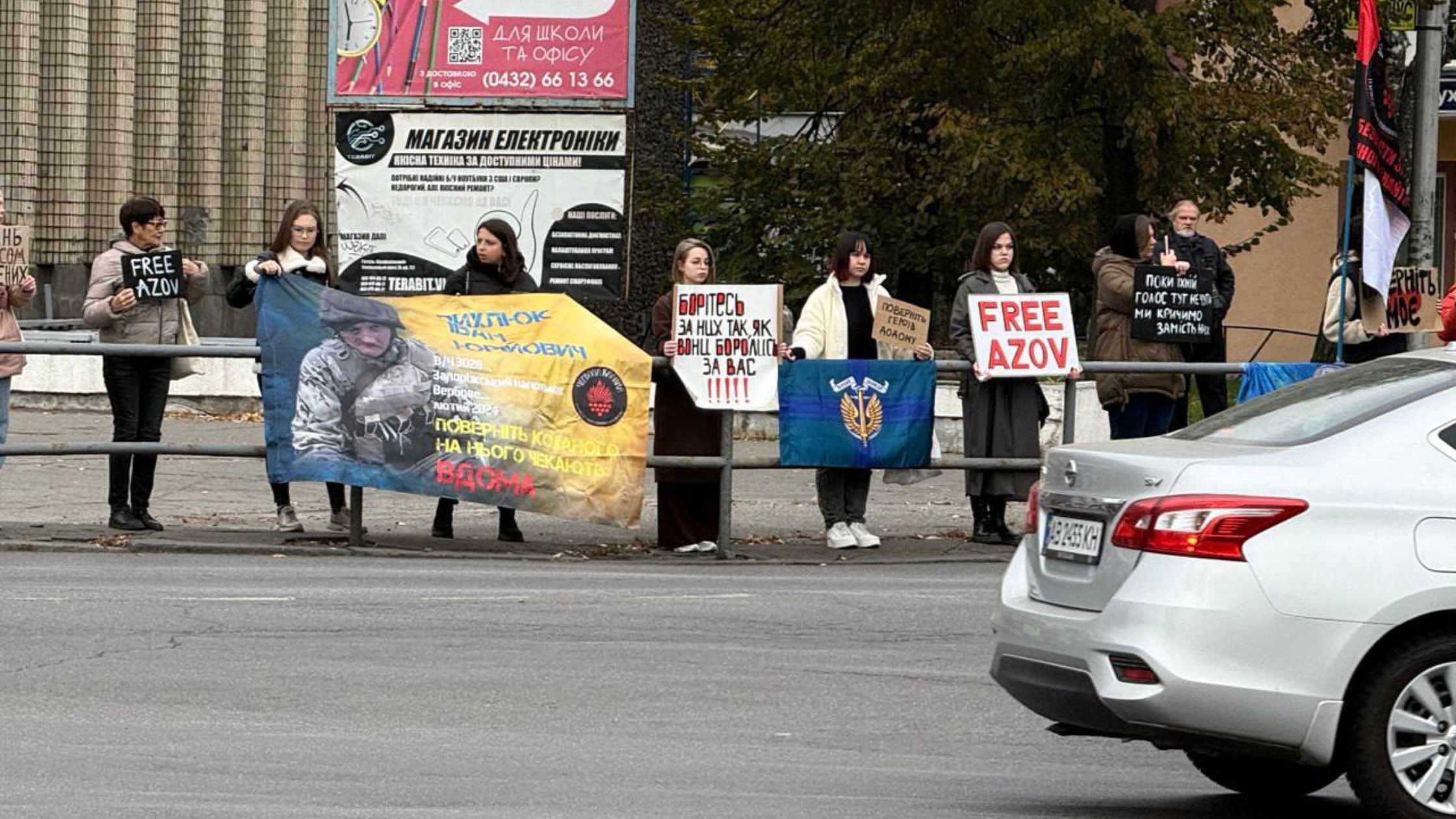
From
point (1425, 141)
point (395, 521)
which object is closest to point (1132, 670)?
point (395, 521)

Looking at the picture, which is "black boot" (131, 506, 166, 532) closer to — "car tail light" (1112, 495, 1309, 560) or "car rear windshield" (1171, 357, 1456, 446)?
"car rear windshield" (1171, 357, 1456, 446)

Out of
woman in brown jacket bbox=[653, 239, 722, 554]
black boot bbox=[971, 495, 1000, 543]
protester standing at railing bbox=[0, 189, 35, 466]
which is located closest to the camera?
protester standing at railing bbox=[0, 189, 35, 466]

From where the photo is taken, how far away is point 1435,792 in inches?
283

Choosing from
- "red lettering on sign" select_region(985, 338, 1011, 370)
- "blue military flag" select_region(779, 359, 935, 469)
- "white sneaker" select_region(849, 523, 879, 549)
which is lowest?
"white sneaker" select_region(849, 523, 879, 549)

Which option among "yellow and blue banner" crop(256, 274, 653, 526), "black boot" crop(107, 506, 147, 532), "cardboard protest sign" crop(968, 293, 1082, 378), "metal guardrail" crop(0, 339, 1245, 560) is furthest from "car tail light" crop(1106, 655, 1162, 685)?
"black boot" crop(107, 506, 147, 532)

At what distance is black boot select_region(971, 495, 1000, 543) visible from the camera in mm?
15586

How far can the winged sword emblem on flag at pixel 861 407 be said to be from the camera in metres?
15.0

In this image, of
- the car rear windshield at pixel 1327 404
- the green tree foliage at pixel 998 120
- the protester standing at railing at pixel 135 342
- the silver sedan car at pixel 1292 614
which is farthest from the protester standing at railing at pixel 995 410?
the silver sedan car at pixel 1292 614

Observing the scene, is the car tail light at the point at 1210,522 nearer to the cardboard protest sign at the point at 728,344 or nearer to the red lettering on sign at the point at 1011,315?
the cardboard protest sign at the point at 728,344

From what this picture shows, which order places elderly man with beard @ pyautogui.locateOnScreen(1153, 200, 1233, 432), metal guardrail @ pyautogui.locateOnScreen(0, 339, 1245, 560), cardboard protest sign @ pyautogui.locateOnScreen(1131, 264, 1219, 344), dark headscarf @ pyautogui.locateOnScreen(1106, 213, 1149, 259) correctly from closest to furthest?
metal guardrail @ pyautogui.locateOnScreen(0, 339, 1245, 560) < cardboard protest sign @ pyautogui.locateOnScreen(1131, 264, 1219, 344) < elderly man with beard @ pyautogui.locateOnScreen(1153, 200, 1233, 432) < dark headscarf @ pyautogui.locateOnScreen(1106, 213, 1149, 259)

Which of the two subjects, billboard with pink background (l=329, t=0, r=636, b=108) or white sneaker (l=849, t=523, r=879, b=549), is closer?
white sneaker (l=849, t=523, r=879, b=549)

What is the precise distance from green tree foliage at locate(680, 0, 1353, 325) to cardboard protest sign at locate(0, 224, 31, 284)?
9.08m

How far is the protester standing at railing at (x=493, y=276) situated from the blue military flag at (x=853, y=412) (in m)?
1.62

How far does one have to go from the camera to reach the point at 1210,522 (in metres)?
7.19
